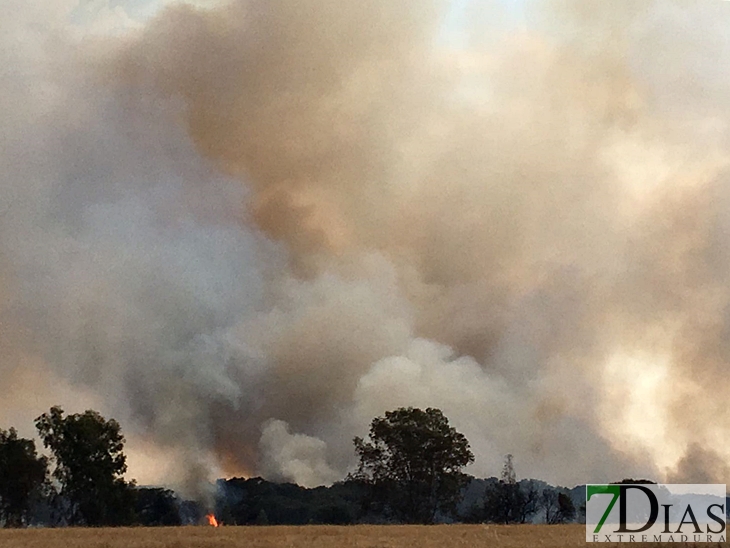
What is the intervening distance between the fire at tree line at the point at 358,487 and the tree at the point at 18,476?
11cm

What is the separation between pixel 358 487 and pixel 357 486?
0.23m

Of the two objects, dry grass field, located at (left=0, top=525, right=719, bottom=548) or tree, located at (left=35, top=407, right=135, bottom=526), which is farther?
tree, located at (left=35, top=407, right=135, bottom=526)

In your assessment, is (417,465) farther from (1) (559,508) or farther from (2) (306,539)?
(2) (306,539)

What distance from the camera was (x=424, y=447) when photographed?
308 ft

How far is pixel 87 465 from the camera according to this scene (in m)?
88.1

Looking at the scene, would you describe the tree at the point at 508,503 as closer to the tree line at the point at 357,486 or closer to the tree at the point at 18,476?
the tree line at the point at 357,486

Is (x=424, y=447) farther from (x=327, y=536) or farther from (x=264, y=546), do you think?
(x=264, y=546)

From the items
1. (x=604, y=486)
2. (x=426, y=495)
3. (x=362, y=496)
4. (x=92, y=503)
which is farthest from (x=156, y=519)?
(x=604, y=486)

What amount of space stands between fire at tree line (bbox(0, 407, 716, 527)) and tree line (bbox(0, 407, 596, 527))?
108 millimetres

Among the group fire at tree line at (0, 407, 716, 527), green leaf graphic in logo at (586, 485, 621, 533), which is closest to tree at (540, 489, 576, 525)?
fire at tree line at (0, 407, 716, 527)

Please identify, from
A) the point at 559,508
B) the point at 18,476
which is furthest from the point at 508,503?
the point at 18,476

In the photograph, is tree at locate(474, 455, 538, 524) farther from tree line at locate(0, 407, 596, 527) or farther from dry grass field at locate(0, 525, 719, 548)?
dry grass field at locate(0, 525, 719, 548)

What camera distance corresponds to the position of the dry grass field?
36750 millimetres

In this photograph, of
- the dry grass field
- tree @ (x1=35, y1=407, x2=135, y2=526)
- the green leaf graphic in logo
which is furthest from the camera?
tree @ (x1=35, y1=407, x2=135, y2=526)
